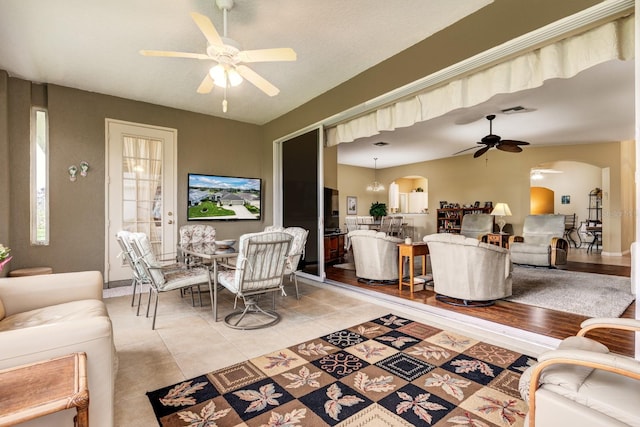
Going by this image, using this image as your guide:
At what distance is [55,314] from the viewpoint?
2020mm

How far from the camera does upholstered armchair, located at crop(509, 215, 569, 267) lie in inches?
230

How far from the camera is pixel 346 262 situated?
275 inches

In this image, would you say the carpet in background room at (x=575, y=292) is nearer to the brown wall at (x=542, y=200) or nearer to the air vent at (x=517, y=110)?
the air vent at (x=517, y=110)

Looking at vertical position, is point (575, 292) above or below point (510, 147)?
below

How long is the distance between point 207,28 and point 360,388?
109 inches

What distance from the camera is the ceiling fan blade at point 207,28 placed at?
2174 millimetres

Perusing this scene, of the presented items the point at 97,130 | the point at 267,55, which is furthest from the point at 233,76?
the point at 97,130

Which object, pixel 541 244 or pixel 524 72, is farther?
pixel 541 244

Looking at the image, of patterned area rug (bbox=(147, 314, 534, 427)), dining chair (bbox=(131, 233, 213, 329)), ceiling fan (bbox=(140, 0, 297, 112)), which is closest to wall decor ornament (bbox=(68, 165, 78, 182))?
dining chair (bbox=(131, 233, 213, 329))

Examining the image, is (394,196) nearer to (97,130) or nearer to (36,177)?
(97,130)

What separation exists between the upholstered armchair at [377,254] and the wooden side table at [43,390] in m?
3.77

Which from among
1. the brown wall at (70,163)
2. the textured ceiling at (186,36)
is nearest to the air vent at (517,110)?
the textured ceiling at (186,36)

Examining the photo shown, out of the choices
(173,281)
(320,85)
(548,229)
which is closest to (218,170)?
(320,85)

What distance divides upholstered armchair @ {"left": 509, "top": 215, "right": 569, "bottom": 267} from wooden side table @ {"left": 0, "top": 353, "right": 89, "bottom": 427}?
7.05 meters
